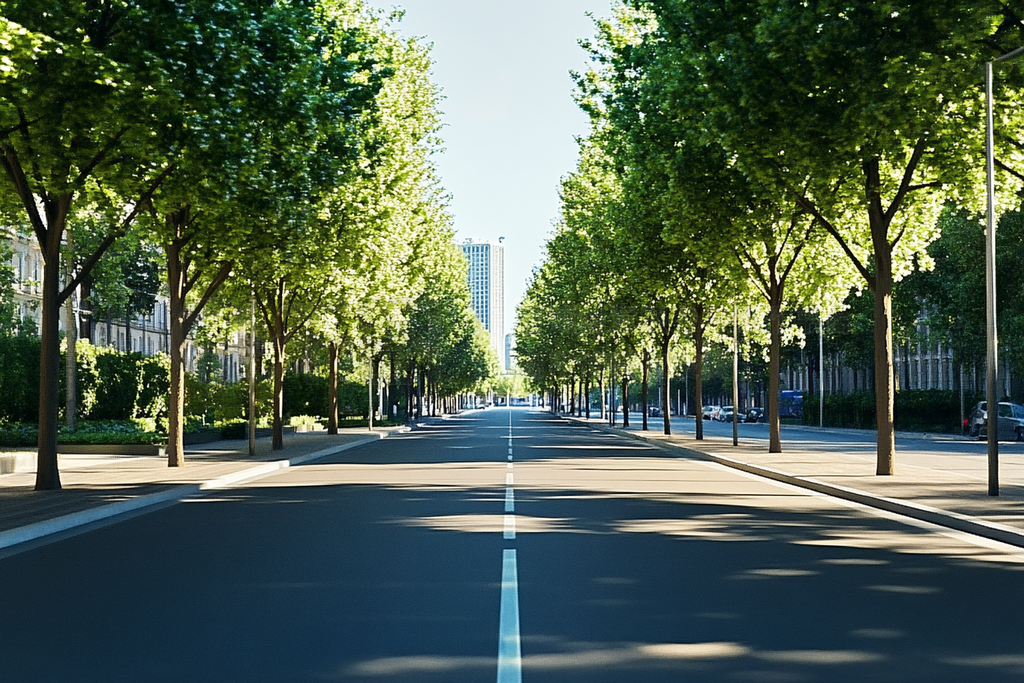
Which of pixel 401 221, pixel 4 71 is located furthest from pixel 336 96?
pixel 401 221

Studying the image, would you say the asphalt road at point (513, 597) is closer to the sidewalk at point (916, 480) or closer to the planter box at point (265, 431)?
the sidewalk at point (916, 480)

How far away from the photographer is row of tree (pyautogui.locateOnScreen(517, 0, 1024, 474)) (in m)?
17.5

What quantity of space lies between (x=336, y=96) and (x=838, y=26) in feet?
25.9

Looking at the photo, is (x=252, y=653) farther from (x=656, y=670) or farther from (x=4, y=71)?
(x=4, y=71)

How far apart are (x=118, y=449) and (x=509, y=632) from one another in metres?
25.7

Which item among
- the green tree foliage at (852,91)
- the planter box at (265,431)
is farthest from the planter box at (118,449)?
the green tree foliage at (852,91)

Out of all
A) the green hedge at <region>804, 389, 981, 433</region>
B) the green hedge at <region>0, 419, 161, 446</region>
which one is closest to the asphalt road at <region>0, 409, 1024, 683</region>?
the green hedge at <region>0, 419, 161, 446</region>

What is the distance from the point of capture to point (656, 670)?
6293mm

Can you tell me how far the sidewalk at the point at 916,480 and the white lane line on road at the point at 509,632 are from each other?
5.51 metres

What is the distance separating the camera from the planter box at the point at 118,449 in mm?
30547

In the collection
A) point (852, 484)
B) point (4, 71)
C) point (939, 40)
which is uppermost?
point (939, 40)

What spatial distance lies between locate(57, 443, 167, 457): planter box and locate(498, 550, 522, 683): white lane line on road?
2235cm

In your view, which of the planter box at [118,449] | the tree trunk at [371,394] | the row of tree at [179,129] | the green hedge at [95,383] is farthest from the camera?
the tree trunk at [371,394]

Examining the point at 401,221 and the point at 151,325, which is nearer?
the point at 401,221
